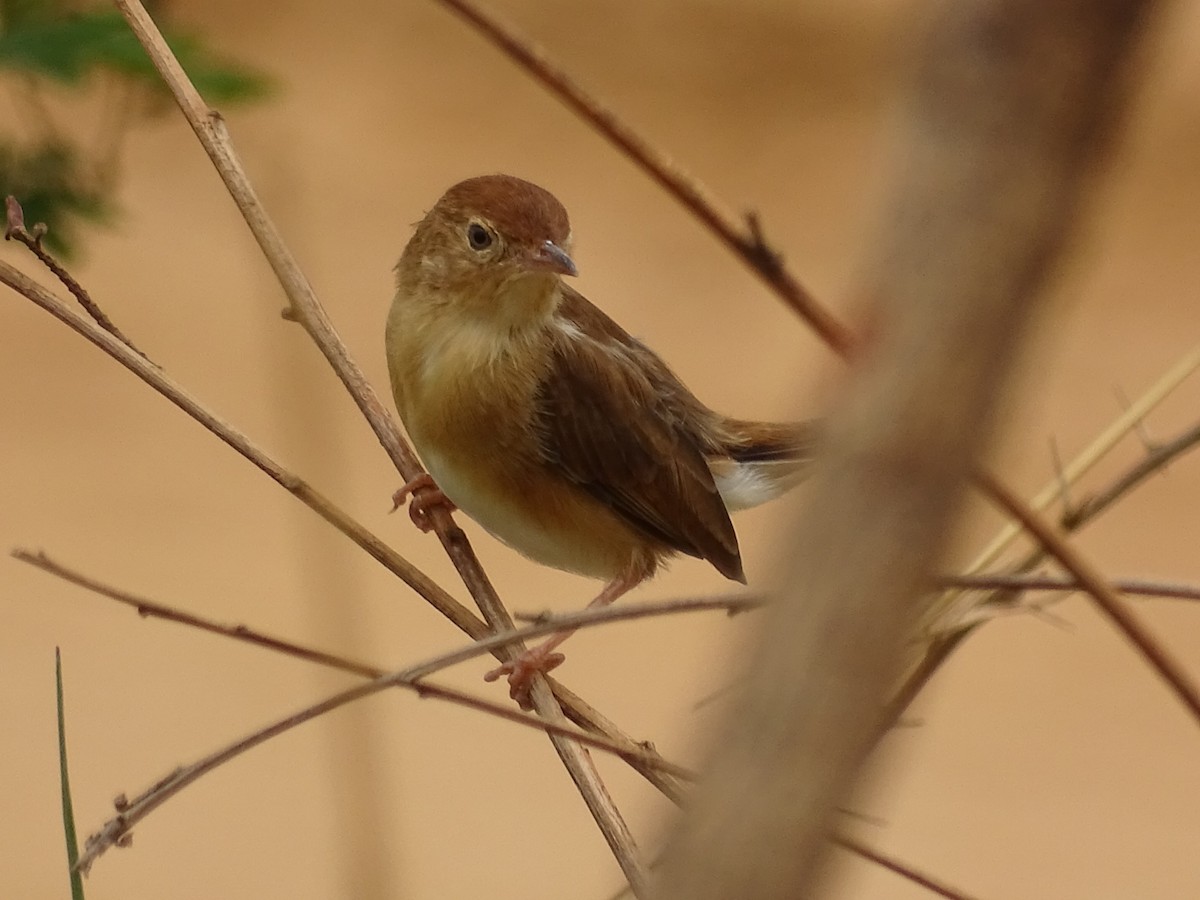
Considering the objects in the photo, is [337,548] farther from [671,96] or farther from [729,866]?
[671,96]

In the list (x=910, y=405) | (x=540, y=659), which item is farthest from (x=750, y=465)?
(x=910, y=405)

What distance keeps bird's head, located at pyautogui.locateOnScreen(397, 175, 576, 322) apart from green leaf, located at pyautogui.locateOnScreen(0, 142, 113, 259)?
1.40ft

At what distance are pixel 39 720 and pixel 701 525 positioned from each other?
213cm

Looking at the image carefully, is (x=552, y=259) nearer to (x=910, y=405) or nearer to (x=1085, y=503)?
(x=1085, y=503)

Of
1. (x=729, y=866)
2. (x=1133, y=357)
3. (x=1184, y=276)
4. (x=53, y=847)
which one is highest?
(x=1184, y=276)

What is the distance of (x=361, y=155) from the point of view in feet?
18.3

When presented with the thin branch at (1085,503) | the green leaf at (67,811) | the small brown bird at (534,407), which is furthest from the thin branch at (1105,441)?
the green leaf at (67,811)

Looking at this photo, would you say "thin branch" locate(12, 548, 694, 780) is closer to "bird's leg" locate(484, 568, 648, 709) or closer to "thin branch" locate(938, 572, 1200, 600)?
"bird's leg" locate(484, 568, 648, 709)

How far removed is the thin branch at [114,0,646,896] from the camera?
1.13 meters

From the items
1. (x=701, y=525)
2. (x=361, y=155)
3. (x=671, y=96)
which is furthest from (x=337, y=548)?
(x=671, y=96)

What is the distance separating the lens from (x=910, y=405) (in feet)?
0.95

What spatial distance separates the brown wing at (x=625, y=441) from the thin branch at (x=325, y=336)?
1.31 feet

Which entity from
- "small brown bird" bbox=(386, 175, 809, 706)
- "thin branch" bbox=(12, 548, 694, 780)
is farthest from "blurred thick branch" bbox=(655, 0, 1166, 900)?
"small brown bird" bbox=(386, 175, 809, 706)

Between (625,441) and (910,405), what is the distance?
1774mm
